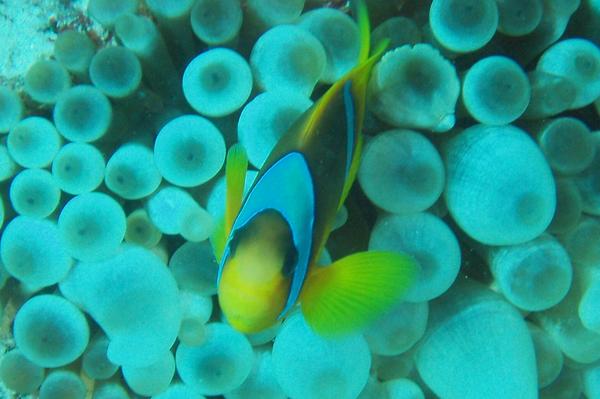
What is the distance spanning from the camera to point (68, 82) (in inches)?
48.1

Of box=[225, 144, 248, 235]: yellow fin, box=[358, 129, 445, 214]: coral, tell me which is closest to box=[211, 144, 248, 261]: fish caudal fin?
box=[225, 144, 248, 235]: yellow fin

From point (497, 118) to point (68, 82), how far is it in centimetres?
88

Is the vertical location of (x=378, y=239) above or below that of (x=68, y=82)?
below

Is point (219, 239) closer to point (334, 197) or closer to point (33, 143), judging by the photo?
point (334, 197)

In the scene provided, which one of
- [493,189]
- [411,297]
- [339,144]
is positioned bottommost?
[411,297]

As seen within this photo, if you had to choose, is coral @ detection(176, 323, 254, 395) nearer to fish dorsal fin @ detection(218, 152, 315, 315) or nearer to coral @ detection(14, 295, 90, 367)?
coral @ detection(14, 295, 90, 367)

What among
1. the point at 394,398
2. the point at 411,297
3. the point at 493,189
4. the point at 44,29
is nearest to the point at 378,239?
the point at 411,297

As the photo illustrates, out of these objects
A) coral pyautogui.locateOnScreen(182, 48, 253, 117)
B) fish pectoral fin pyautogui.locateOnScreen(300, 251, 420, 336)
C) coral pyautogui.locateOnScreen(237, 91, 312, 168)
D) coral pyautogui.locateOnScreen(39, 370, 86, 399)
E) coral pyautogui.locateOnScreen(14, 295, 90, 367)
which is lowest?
coral pyautogui.locateOnScreen(39, 370, 86, 399)

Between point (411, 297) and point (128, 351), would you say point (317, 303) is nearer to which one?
point (411, 297)

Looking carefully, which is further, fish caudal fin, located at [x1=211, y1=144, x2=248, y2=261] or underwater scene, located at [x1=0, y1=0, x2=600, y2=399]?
underwater scene, located at [x1=0, y1=0, x2=600, y2=399]

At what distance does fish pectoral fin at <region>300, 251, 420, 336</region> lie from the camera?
890 millimetres

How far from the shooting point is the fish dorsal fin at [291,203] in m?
0.81

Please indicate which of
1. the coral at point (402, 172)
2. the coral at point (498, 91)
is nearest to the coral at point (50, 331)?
the coral at point (402, 172)

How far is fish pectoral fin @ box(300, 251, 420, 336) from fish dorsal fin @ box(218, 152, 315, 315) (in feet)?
0.19
